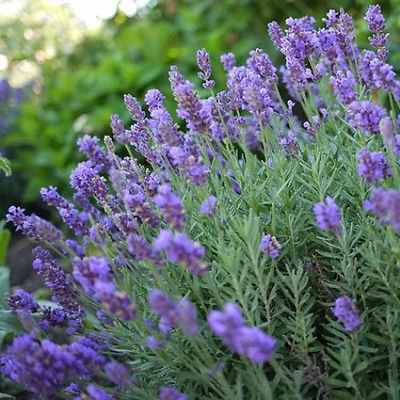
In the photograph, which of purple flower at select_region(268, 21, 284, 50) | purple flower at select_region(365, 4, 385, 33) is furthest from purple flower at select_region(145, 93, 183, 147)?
purple flower at select_region(365, 4, 385, 33)

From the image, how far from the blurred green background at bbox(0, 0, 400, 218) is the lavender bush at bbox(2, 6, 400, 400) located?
286cm

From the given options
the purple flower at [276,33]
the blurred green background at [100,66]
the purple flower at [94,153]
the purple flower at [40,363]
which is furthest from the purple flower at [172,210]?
the blurred green background at [100,66]

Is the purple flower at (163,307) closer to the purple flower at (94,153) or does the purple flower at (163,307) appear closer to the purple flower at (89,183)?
the purple flower at (89,183)

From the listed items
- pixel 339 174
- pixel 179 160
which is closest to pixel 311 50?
pixel 339 174

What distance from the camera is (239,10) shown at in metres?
6.70

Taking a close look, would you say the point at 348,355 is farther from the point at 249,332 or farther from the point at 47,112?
the point at 47,112

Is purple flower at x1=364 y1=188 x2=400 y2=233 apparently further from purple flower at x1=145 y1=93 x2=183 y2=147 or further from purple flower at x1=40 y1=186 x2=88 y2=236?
purple flower at x1=40 y1=186 x2=88 y2=236

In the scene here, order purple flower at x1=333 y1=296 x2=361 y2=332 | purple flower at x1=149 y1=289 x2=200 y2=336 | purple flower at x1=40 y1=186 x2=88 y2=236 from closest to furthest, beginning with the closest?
purple flower at x1=149 y1=289 x2=200 y2=336, purple flower at x1=333 y1=296 x2=361 y2=332, purple flower at x1=40 y1=186 x2=88 y2=236

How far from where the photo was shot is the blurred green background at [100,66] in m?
5.57

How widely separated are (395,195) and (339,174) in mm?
782

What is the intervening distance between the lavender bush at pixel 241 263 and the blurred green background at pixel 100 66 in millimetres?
2860

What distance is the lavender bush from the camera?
61.5 inches

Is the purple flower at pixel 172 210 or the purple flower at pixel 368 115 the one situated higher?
the purple flower at pixel 368 115

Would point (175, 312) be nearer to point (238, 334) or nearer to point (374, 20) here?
point (238, 334)
